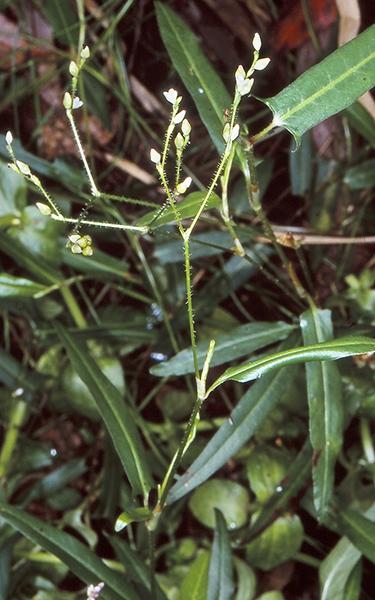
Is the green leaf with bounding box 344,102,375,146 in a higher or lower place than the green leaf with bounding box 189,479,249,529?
higher

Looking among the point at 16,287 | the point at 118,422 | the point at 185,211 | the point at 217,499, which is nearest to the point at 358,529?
the point at 217,499

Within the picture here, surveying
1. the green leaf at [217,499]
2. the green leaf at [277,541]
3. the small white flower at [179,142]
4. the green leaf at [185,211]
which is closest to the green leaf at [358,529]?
the green leaf at [277,541]

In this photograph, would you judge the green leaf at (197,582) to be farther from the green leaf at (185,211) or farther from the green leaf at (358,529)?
the green leaf at (185,211)

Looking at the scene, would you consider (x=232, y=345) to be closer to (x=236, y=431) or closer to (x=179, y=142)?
(x=236, y=431)

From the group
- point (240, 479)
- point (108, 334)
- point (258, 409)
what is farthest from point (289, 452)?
point (108, 334)

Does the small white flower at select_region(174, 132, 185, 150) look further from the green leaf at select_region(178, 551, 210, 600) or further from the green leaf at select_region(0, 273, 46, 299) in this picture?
the green leaf at select_region(178, 551, 210, 600)

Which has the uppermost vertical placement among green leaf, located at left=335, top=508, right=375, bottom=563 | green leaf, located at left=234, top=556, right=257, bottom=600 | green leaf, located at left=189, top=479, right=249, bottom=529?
green leaf, located at left=189, top=479, right=249, bottom=529

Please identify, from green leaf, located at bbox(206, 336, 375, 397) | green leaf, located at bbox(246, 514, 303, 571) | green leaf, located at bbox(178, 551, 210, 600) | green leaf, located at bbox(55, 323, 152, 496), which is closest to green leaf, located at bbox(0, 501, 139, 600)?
green leaf, located at bbox(178, 551, 210, 600)

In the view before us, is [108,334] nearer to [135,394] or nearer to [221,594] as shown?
[135,394]
